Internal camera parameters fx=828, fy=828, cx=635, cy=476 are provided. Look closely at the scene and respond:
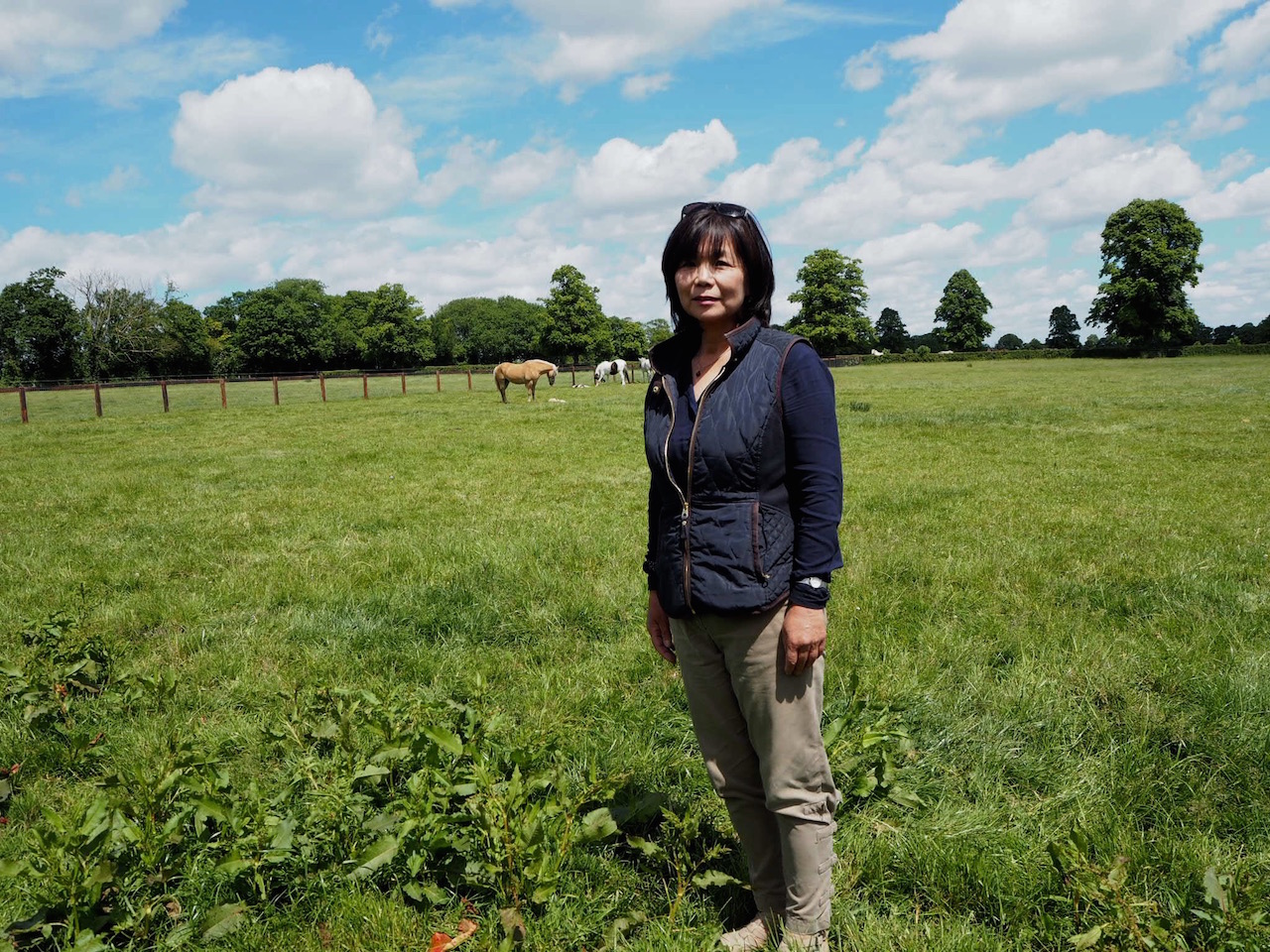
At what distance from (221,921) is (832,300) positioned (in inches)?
3308

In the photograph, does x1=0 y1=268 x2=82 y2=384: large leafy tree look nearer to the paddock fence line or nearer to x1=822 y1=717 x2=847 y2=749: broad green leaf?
the paddock fence line

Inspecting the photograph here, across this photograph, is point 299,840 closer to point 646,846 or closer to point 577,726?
point 646,846

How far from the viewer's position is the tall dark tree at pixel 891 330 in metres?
136

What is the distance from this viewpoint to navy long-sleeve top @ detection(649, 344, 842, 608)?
7.43 ft

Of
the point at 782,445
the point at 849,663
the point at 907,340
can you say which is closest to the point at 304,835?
the point at 782,445

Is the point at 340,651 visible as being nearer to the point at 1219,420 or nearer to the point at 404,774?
the point at 404,774

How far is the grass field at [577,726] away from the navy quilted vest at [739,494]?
0.99 metres

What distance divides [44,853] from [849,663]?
3.58 meters

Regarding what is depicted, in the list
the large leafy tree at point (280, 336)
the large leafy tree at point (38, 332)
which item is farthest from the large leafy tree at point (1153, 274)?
the large leafy tree at point (38, 332)

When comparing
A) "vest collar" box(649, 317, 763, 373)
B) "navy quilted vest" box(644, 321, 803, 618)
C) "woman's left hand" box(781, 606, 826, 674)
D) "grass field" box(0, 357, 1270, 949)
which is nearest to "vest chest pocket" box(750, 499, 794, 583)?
"navy quilted vest" box(644, 321, 803, 618)

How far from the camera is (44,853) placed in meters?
2.31

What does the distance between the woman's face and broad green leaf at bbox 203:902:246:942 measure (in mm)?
2274

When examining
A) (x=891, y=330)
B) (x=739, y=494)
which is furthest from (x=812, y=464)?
(x=891, y=330)

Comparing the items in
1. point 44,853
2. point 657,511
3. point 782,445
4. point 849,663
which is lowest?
point 849,663
